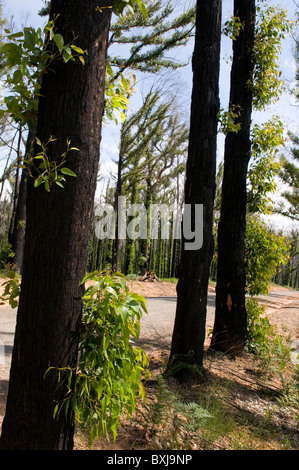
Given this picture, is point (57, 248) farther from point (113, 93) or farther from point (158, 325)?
point (158, 325)

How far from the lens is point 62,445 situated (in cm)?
184

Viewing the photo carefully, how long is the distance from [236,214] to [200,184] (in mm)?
1512

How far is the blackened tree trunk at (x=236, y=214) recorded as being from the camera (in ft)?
17.1

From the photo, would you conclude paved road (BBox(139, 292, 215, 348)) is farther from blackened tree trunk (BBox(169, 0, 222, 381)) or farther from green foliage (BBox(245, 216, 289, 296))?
green foliage (BBox(245, 216, 289, 296))

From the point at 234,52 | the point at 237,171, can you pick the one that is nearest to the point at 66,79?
the point at 237,171

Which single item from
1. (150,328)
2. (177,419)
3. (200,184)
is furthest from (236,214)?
(177,419)

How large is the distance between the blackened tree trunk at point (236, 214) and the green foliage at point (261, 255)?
272mm

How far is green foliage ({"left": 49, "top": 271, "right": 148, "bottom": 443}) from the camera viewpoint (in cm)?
178

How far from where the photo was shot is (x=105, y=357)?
71.1 inches

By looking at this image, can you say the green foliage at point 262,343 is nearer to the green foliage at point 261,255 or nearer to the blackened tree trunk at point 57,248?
the green foliage at point 261,255

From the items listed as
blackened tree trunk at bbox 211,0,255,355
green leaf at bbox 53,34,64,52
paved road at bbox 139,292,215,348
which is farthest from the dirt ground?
green leaf at bbox 53,34,64,52

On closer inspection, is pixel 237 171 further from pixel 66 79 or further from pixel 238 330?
pixel 66 79

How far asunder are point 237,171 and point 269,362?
2901 mm

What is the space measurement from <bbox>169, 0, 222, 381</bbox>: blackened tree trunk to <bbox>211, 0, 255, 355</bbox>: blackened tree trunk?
1.23m
